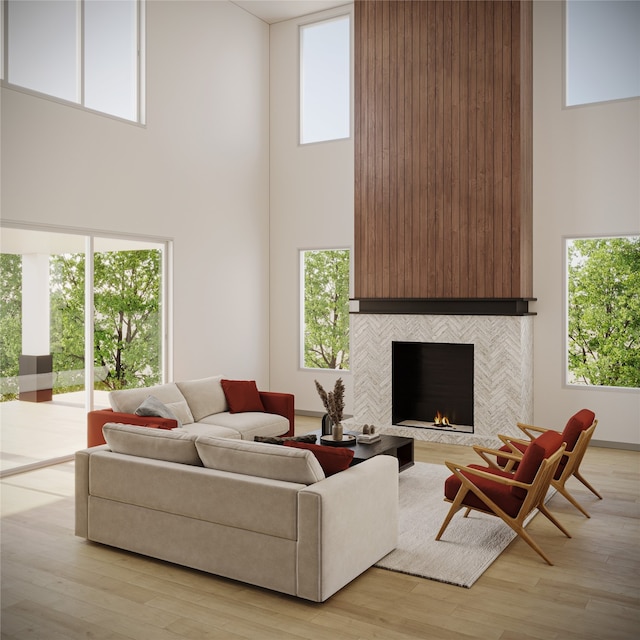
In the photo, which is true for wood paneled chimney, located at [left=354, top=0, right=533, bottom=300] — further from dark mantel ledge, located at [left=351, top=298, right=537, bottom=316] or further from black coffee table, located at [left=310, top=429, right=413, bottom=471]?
black coffee table, located at [left=310, top=429, right=413, bottom=471]

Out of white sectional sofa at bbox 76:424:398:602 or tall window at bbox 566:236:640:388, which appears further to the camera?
tall window at bbox 566:236:640:388

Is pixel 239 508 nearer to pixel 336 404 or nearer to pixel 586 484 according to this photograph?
pixel 336 404

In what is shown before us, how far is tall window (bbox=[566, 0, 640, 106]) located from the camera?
7.76 metres

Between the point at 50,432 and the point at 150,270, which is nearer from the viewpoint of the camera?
the point at 50,432

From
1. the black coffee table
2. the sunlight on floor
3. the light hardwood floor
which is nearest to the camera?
the light hardwood floor

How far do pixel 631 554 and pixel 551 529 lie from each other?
2.02ft

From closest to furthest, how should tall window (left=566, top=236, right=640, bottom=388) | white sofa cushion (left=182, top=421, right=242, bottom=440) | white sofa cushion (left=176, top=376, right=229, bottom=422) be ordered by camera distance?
1. white sofa cushion (left=182, top=421, right=242, bottom=440)
2. white sofa cushion (left=176, top=376, right=229, bottom=422)
3. tall window (left=566, top=236, right=640, bottom=388)

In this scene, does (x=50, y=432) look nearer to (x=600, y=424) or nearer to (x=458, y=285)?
(x=458, y=285)

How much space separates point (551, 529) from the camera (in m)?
4.98

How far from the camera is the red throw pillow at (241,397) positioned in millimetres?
7586

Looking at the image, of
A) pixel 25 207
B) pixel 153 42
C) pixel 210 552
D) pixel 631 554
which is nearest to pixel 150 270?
pixel 25 207

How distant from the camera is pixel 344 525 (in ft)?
12.5

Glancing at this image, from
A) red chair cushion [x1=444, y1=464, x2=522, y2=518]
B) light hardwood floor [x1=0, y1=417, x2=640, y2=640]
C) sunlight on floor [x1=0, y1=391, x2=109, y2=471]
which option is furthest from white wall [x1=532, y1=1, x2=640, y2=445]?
sunlight on floor [x1=0, y1=391, x2=109, y2=471]

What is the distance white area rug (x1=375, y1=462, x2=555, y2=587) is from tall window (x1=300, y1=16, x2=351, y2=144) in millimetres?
6051
